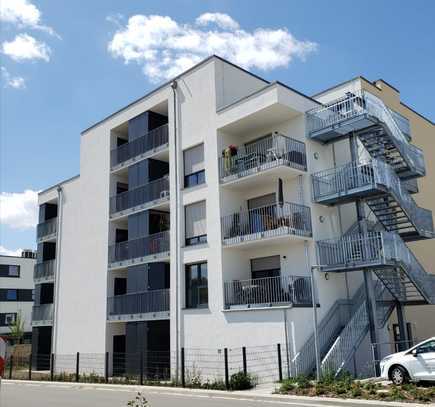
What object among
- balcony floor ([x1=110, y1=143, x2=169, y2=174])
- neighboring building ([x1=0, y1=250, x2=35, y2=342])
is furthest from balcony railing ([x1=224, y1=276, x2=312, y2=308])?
neighboring building ([x1=0, y1=250, x2=35, y2=342])

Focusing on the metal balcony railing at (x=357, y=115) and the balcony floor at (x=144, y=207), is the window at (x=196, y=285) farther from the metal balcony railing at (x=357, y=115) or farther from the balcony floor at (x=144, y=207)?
the metal balcony railing at (x=357, y=115)

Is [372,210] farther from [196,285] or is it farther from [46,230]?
[46,230]

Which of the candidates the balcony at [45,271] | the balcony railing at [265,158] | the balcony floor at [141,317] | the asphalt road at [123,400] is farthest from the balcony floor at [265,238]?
the balcony at [45,271]

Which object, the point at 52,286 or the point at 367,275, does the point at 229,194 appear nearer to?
the point at 367,275

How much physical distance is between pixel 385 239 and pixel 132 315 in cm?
1309

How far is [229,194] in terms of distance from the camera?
2341cm

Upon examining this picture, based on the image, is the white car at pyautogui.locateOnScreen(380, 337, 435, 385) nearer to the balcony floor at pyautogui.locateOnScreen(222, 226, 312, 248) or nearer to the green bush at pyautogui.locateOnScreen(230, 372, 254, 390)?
the green bush at pyautogui.locateOnScreen(230, 372, 254, 390)

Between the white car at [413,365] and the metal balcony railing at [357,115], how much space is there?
9252 mm

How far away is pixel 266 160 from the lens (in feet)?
72.3

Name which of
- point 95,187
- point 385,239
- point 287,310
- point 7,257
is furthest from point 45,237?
point 7,257

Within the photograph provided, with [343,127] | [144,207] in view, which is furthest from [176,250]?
[343,127]

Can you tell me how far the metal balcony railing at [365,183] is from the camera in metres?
19.6

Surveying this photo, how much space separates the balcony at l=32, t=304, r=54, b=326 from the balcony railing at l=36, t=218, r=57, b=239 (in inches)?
194

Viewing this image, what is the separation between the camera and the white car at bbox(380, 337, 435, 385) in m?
Result: 14.6
